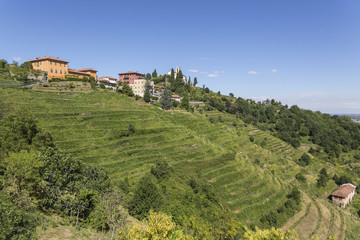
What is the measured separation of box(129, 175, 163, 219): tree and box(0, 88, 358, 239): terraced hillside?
5907mm

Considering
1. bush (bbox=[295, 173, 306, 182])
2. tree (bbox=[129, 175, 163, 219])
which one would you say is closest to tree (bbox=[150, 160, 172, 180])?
tree (bbox=[129, 175, 163, 219])

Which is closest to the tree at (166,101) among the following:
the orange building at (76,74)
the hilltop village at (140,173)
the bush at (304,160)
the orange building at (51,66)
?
the hilltop village at (140,173)

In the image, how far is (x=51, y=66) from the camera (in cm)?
6856

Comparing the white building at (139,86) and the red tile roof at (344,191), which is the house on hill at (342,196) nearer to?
the red tile roof at (344,191)

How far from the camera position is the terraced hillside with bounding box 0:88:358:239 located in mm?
Result: 35000

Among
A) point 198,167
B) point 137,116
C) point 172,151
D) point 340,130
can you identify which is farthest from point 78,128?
point 340,130

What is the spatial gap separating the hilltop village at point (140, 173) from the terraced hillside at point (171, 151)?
0.72ft

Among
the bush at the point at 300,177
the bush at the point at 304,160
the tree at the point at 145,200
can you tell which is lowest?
the bush at the point at 300,177

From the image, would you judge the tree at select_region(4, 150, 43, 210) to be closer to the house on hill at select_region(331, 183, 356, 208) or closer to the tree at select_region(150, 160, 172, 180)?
the tree at select_region(150, 160, 172, 180)

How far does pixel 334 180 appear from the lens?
63.0 meters

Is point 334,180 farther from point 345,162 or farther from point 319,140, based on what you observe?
point 319,140

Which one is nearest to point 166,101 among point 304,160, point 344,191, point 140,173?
point 140,173

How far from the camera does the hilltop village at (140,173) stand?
18391 millimetres

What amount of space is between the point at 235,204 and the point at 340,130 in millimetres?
120262
